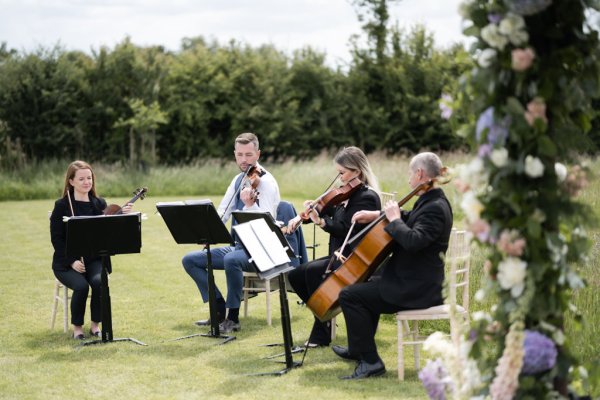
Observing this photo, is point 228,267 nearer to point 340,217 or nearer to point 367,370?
point 340,217

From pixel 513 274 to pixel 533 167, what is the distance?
1.42ft

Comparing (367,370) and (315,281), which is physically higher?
(315,281)

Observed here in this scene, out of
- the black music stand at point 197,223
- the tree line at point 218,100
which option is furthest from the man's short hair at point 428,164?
the tree line at point 218,100

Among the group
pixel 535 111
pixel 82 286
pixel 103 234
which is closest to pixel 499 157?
pixel 535 111

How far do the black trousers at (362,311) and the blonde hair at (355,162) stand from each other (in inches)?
45.3

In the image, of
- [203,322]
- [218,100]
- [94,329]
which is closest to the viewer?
[94,329]

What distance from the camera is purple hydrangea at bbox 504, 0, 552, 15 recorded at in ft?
10.8

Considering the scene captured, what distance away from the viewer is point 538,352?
3.55 metres

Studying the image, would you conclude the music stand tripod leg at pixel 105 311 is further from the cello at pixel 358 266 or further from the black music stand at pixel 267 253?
the cello at pixel 358 266

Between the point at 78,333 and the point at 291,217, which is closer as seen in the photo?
the point at 78,333

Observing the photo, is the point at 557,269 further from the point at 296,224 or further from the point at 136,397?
the point at 296,224

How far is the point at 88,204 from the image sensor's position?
7965mm

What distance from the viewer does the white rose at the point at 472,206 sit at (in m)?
3.54

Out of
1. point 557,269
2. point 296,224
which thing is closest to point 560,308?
point 557,269
